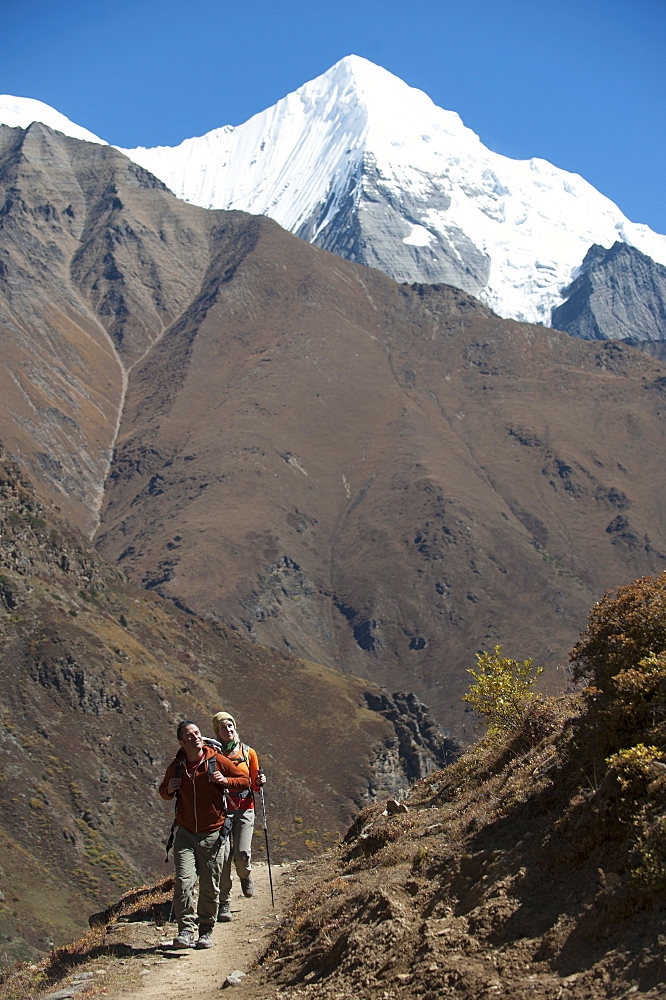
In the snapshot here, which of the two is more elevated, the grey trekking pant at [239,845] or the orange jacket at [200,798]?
the orange jacket at [200,798]

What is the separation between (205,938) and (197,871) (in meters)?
0.99

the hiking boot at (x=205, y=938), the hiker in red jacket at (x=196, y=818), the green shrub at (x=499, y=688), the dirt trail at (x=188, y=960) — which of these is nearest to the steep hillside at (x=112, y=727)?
the green shrub at (x=499, y=688)

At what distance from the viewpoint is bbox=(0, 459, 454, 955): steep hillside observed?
8356 cm

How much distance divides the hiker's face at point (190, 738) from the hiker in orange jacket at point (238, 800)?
85cm

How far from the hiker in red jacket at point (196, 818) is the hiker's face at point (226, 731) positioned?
1.97 feet

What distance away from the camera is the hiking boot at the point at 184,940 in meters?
15.5

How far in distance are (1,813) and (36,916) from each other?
14.5 m

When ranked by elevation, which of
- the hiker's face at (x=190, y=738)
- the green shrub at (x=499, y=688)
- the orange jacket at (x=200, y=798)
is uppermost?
the green shrub at (x=499, y=688)

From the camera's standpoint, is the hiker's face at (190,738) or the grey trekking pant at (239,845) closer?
the hiker's face at (190,738)

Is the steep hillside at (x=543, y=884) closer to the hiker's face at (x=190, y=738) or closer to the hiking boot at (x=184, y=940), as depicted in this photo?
the hiking boot at (x=184, y=940)

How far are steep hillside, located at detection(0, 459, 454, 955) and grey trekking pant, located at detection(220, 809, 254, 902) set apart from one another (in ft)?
161

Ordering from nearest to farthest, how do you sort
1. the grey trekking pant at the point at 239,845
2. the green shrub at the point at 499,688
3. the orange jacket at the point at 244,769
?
the orange jacket at the point at 244,769, the grey trekking pant at the point at 239,845, the green shrub at the point at 499,688

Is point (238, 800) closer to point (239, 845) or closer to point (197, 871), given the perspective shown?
point (239, 845)

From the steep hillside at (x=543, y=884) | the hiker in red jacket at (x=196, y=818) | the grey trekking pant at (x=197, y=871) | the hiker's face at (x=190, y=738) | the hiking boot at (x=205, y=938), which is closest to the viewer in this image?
the steep hillside at (x=543, y=884)
